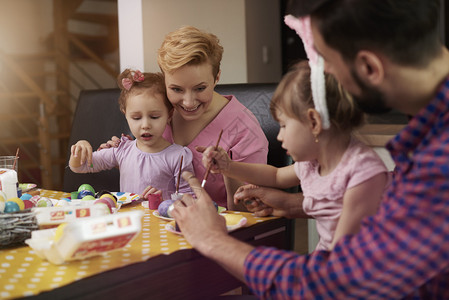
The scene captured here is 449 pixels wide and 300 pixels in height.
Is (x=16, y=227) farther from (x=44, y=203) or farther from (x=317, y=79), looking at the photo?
(x=317, y=79)

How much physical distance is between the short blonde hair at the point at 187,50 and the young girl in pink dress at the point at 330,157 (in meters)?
0.54

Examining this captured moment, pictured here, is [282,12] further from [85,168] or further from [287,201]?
[287,201]

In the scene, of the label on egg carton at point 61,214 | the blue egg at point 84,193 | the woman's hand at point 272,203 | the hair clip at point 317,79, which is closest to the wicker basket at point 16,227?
the label on egg carton at point 61,214

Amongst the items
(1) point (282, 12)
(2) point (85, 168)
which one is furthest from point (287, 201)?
(1) point (282, 12)

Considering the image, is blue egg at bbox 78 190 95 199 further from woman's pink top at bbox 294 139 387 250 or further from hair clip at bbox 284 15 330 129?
hair clip at bbox 284 15 330 129

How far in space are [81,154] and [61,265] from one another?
885 millimetres

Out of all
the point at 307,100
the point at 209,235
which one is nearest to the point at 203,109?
the point at 307,100

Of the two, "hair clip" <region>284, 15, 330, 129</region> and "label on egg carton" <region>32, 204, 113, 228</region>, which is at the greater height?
"hair clip" <region>284, 15, 330, 129</region>

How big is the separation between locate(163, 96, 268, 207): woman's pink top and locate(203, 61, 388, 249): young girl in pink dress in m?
0.52

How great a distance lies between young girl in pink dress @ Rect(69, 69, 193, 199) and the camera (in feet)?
5.73

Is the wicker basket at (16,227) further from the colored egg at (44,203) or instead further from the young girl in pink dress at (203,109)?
the young girl in pink dress at (203,109)

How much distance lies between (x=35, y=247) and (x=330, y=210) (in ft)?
1.92

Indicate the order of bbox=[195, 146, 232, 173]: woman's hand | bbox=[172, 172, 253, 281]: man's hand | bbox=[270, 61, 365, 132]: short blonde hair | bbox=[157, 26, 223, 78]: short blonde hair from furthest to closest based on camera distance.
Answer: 1. bbox=[157, 26, 223, 78]: short blonde hair
2. bbox=[195, 146, 232, 173]: woman's hand
3. bbox=[270, 61, 365, 132]: short blonde hair
4. bbox=[172, 172, 253, 281]: man's hand

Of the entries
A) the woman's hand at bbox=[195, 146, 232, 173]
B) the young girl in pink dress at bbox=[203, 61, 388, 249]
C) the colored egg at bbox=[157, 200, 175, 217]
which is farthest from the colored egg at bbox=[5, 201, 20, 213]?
the young girl in pink dress at bbox=[203, 61, 388, 249]
